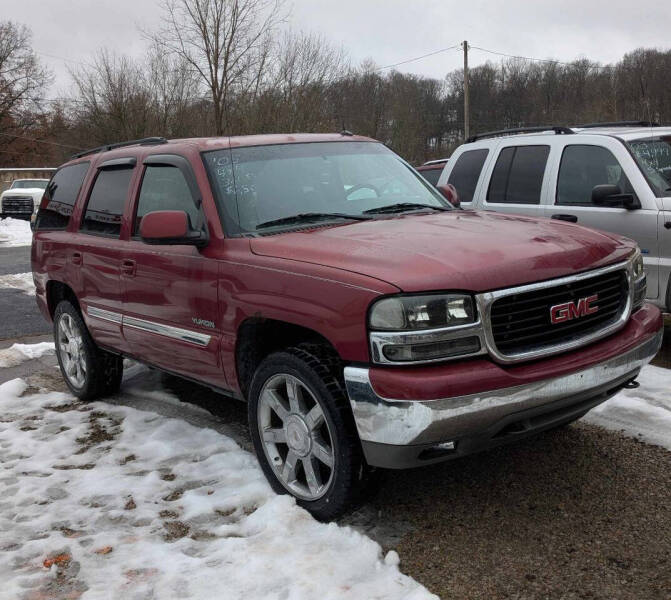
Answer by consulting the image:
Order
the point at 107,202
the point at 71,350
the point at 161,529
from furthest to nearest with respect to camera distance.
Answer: the point at 71,350, the point at 107,202, the point at 161,529

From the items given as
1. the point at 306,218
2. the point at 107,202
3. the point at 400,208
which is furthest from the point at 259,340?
the point at 107,202

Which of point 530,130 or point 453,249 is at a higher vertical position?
point 530,130

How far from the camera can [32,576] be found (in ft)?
10.2

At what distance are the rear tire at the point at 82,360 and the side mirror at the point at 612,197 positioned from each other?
4.06 m

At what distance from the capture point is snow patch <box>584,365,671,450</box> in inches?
A: 169

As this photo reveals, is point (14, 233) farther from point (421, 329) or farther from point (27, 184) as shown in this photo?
point (421, 329)

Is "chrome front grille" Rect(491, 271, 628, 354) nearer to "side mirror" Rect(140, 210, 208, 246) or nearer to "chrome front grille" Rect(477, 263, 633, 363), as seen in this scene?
"chrome front grille" Rect(477, 263, 633, 363)

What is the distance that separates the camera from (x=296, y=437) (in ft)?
11.5

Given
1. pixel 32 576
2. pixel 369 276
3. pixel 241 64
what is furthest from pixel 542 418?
pixel 241 64

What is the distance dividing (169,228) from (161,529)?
59.4 inches

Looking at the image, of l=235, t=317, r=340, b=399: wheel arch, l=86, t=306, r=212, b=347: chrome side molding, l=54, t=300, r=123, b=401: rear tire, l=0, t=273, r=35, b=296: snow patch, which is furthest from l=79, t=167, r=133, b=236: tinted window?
l=0, t=273, r=35, b=296: snow patch

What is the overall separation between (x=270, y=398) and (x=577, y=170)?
13.7 feet

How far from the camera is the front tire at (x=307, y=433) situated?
3193mm

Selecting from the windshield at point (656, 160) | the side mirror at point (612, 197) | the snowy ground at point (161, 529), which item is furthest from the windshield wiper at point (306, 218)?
the windshield at point (656, 160)
